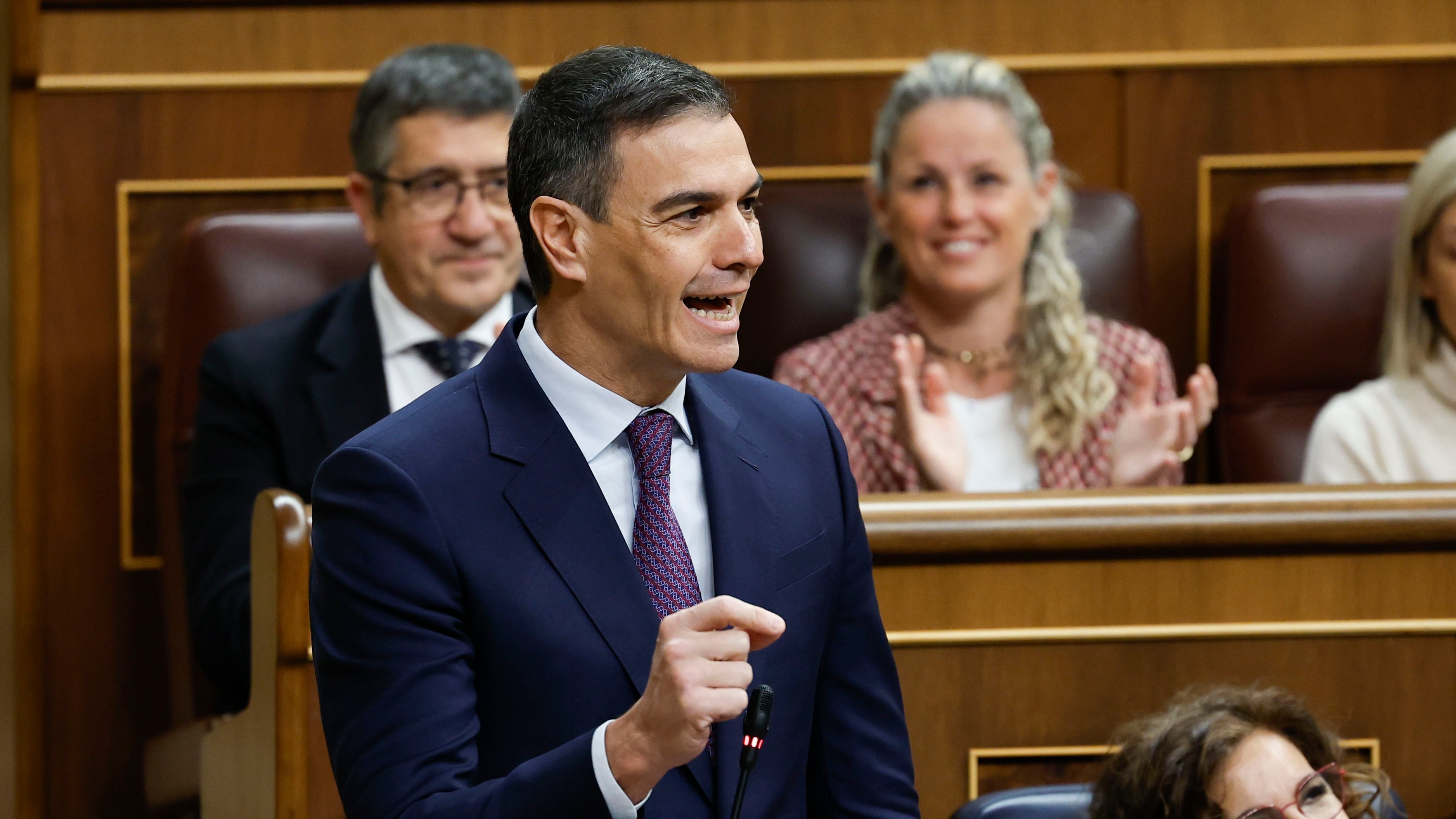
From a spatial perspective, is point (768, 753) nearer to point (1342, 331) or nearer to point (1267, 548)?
point (1267, 548)

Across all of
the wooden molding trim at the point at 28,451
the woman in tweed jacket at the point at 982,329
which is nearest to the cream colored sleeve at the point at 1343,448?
the woman in tweed jacket at the point at 982,329

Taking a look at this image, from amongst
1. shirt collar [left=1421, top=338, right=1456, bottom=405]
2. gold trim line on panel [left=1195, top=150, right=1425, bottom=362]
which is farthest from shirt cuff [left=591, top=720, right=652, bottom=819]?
gold trim line on panel [left=1195, top=150, right=1425, bottom=362]

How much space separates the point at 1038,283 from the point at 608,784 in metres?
1.10

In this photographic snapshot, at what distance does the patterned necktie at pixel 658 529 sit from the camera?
2.69ft

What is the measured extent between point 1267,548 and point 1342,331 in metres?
0.68

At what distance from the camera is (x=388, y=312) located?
1.54 meters

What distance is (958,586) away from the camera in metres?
1.17

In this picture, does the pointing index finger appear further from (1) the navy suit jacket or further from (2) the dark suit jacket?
(2) the dark suit jacket

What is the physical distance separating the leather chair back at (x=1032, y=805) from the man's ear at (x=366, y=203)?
0.78 metres

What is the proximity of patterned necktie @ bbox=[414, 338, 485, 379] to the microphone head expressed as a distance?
86 cm

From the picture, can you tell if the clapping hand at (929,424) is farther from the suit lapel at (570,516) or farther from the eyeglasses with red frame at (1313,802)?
the suit lapel at (570,516)

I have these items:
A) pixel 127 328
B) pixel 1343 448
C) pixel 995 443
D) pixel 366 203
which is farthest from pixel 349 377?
pixel 1343 448

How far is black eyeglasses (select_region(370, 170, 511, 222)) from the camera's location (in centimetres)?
151

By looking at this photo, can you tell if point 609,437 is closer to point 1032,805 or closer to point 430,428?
point 430,428
